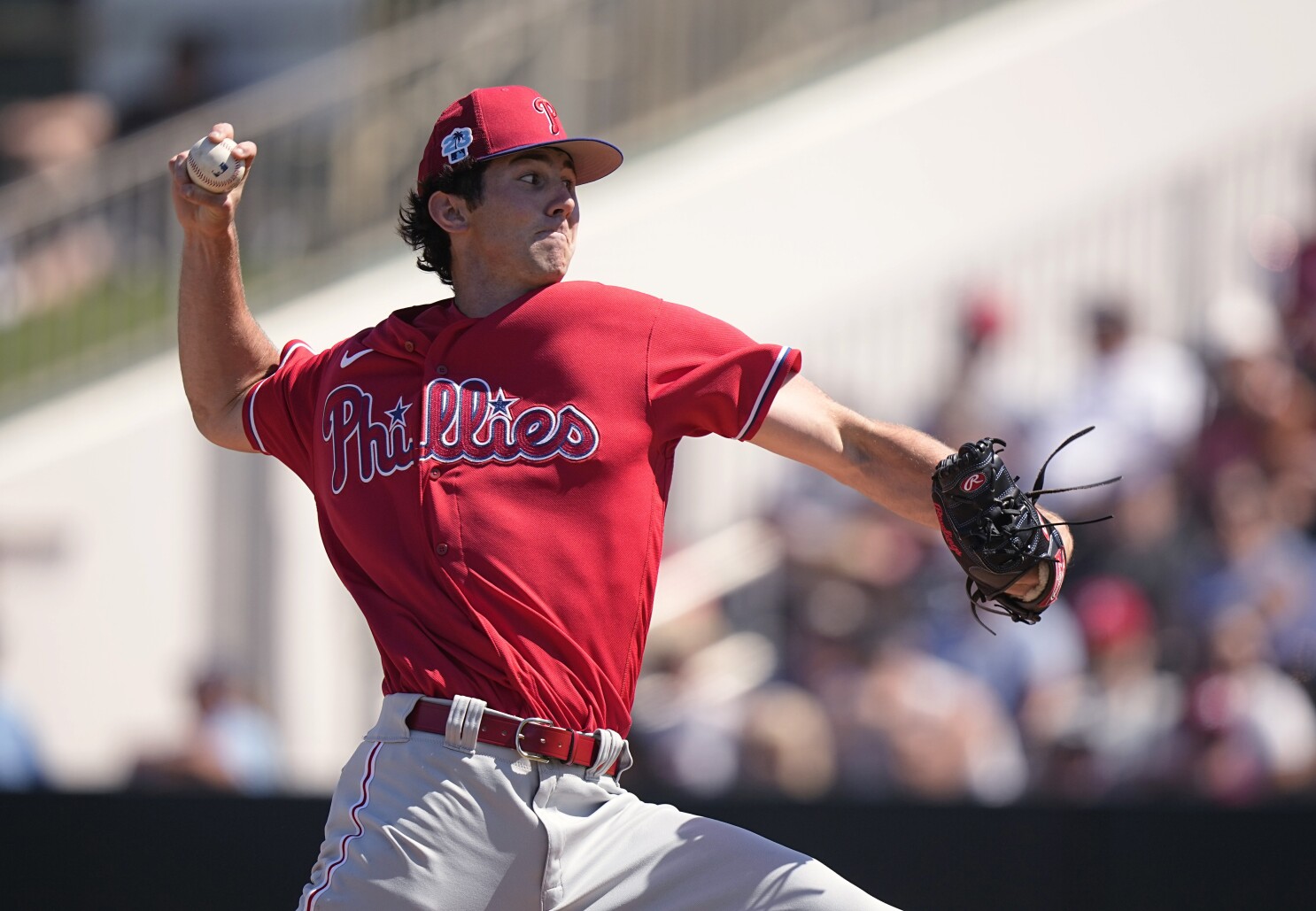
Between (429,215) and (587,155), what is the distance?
41 cm

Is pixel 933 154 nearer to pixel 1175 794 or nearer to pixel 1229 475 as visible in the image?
pixel 1229 475

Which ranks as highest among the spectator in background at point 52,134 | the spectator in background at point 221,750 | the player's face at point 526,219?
the spectator in background at point 52,134

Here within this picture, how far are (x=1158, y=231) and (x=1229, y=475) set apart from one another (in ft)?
5.50

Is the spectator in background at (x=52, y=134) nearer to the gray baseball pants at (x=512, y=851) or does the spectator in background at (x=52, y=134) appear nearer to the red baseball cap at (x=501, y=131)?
→ the red baseball cap at (x=501, y=131)

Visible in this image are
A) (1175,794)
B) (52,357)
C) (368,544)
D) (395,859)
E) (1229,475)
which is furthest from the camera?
(52,357)

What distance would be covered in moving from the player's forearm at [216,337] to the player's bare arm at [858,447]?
4.11 ft

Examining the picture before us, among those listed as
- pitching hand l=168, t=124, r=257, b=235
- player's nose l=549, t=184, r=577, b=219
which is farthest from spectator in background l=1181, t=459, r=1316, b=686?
pitching hand l=168, t=124, r=257, b=235

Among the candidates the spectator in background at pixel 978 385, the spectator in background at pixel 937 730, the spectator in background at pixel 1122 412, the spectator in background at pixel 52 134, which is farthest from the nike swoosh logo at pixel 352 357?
the spectator in background at pixel 52 134

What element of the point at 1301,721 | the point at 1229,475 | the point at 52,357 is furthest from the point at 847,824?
the point at 52,357

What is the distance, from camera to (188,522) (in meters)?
9.56

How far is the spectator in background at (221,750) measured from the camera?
26.5ft

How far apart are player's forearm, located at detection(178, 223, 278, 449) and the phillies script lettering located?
0.46m

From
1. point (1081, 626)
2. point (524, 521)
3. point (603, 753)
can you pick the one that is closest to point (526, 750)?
point (603, 753)

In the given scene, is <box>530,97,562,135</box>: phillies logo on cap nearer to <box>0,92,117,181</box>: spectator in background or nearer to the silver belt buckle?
the silver belt buckle
